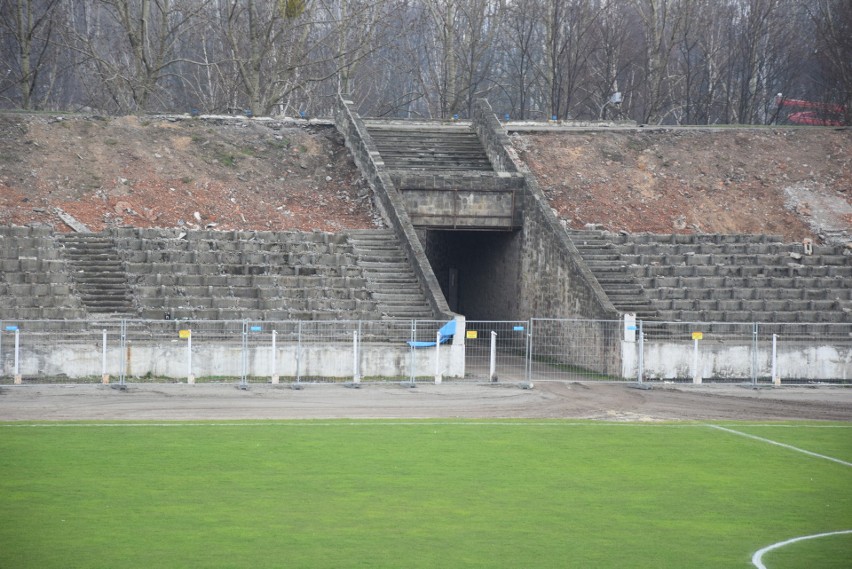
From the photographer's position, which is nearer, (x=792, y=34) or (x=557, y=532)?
(x=557, y=532)

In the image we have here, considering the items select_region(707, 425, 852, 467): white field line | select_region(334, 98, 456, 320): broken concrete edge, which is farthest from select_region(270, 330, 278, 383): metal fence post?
select_region(707, 425, 852, 467): white field line

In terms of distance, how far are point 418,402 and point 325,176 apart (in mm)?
15603

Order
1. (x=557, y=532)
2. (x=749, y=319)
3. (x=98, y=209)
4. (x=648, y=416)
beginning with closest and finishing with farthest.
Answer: (x=557, y=532) → (x=648, y=416) → (x=749, y=319) → (x=98, y=209)

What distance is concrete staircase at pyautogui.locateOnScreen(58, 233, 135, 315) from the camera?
2850 cm

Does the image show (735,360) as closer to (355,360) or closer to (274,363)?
(355,360)

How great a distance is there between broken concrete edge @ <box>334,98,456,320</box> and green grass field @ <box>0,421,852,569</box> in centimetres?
995

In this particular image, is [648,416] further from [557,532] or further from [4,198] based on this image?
[4,198]

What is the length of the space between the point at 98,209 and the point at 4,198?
285cm

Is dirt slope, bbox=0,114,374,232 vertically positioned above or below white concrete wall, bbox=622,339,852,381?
above

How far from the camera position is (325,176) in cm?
3803

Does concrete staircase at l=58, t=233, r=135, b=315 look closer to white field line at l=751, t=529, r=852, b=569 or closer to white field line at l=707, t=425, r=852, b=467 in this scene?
white field line at l=707, t=425, r=852, b=467

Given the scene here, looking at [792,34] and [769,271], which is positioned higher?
[792,34]

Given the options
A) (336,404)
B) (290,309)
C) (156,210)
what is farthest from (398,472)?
(156,210)

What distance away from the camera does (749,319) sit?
3162cm
